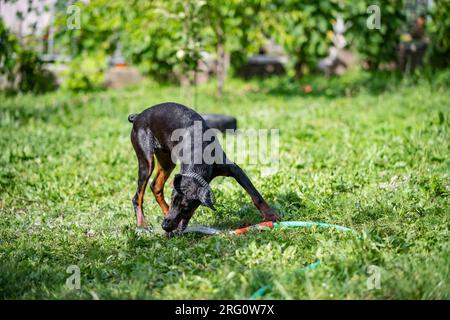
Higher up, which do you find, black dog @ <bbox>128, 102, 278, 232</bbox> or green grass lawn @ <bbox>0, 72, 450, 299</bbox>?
black dog @ <bbox>128, 102, 278, 232</bbox>

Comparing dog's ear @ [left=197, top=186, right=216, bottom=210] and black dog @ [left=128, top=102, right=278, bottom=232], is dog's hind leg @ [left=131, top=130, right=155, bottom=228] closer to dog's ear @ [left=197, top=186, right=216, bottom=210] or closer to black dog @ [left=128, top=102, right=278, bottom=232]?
black dog @ [left=128, top=102, right=278, bottom=232]

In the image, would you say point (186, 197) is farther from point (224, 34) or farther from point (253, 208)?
point (224, 34)

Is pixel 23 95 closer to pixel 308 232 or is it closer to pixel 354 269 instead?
pixel 308 232

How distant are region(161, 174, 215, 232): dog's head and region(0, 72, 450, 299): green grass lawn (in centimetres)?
20

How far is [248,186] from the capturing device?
5.36 metres

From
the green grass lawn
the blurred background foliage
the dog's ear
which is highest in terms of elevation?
the blurred background foliage

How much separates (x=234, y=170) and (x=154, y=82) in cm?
933

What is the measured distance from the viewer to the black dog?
4969 mm

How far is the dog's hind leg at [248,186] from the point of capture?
5309mm

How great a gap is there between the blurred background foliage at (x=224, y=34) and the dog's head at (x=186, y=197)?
21.8 feet

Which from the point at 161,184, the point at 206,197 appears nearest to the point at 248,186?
the point at 206,197
